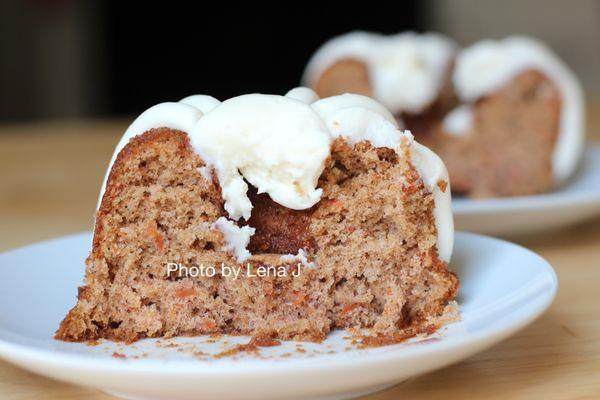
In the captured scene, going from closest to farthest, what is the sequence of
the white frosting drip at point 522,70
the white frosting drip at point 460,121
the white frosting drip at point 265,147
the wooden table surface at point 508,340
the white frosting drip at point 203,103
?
the wooden table surface at point 508,340
the white frosting drip at point 265,147
the white frosting drip at point 203,103
the white frosting drip at point 522,70
the white frosting drip at point 460,121

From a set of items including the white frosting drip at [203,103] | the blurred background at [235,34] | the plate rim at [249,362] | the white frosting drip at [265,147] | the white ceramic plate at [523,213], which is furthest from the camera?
the blurred background at [235,34]

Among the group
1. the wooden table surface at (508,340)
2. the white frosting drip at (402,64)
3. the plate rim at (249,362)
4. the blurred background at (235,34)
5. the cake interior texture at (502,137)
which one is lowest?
the plate rim at (249,362)

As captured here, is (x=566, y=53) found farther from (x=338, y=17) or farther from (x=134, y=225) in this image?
(x=134, y=225)


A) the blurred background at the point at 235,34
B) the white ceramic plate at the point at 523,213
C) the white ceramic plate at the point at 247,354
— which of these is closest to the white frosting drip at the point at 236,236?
the white ceramic plate at the point at 247,354

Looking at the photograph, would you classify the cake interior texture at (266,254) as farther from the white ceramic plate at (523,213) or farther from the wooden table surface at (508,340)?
the white ceramic plate at (523,213)

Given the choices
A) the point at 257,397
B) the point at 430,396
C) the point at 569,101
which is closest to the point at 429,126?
the point at 569,101

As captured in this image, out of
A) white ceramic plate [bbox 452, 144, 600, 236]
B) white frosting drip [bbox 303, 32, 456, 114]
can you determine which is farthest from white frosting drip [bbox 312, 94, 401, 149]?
white frosting drip [bbox 303, 32, 456, 114]

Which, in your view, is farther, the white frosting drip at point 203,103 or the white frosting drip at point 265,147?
the white frosting drip at point 203,103

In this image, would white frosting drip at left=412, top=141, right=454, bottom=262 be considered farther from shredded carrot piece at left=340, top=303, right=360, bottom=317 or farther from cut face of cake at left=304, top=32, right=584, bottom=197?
cut face of cake at left=304, top=32, right=584, bottom=197
